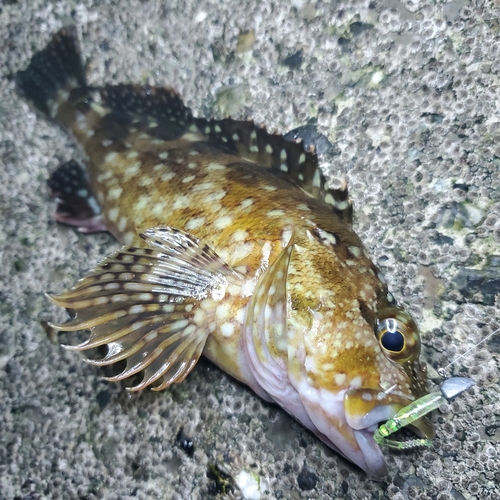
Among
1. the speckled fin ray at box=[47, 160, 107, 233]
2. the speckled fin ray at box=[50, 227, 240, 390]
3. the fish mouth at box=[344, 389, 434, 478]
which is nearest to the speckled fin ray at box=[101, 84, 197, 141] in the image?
the speckled fin ray at box=[47, 160, 107, 233]

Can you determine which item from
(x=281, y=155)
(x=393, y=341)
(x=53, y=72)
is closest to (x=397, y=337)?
(x=393, y=341)

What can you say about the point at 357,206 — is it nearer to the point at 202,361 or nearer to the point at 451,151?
the point at 451,151

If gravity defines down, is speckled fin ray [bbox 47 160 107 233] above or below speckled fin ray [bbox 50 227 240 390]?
above

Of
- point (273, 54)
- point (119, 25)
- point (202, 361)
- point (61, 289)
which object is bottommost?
point (202, 361)

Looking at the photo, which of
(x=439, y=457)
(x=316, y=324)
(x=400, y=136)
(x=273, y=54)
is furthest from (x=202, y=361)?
(x=273, y=54)


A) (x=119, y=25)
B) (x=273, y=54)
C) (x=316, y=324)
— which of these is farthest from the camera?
(x=119, y=25)

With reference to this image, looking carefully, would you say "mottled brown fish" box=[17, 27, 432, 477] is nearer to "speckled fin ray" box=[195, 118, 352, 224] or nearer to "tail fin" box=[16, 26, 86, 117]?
"speckled fin ray" box=[195, 118, 352, 224]

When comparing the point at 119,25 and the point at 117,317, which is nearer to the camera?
the point at 117,317
